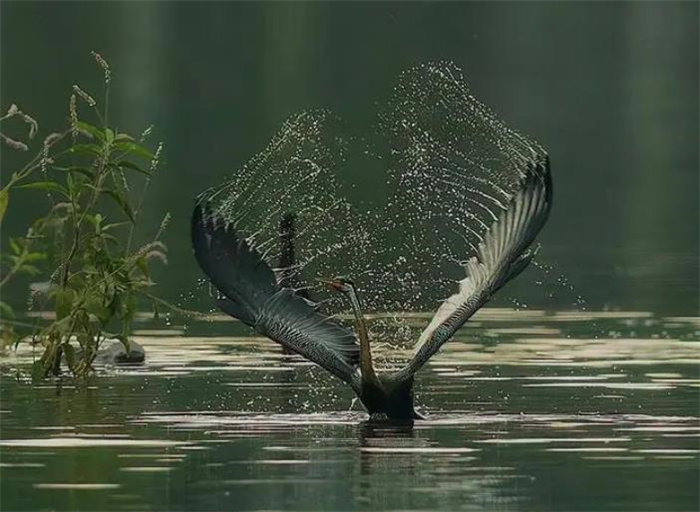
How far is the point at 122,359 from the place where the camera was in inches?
893

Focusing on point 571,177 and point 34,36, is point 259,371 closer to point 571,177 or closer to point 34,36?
point 571,177

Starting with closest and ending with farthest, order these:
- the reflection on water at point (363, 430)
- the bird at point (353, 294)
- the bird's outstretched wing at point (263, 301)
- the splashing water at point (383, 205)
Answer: the reflection on water at point (363, 430), the bird at point (353, 294), the bird's outstretched wing at point (263, 301), the splashing water at point (383, 205)

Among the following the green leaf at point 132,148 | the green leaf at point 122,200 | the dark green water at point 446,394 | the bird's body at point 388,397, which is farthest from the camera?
the green leaf at point 132,148

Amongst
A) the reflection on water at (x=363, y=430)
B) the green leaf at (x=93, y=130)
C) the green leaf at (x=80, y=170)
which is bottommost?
the reflection on water at (x=363, y=430)

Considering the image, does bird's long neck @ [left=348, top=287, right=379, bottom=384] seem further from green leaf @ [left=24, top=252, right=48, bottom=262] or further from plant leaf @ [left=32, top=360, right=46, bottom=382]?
green leaf @ [left=24, top=252, right=48, bottom=262]

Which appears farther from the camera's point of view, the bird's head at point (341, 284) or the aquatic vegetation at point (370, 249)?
the aquatic vegetation at point (370, 249)

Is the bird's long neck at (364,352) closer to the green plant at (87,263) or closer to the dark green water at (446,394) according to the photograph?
the dark green water at (446,394)

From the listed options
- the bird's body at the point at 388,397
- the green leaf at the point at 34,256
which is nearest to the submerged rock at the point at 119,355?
the green leaf at the point at 34,256

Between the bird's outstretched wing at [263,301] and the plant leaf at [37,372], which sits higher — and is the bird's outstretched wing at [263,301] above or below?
above

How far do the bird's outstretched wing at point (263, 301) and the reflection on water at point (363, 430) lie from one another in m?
0.36

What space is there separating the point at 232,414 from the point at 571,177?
27641 mm

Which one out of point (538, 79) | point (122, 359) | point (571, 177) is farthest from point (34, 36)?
point (122, 359)

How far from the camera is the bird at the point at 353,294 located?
19.7 meters

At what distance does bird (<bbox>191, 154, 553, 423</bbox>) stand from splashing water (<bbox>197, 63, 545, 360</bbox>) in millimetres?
113
